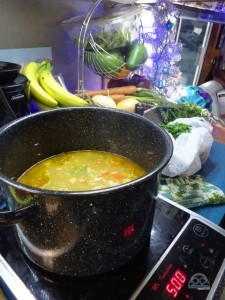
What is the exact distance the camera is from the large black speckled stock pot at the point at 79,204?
330 mm

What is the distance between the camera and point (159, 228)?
566 mm

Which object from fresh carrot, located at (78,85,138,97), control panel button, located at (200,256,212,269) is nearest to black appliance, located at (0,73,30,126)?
fresh carrot, located at (78,85,138,97)

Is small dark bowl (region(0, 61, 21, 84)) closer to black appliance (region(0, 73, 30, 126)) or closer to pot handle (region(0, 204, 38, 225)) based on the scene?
black appliance (region(0, 73, 30, 126))

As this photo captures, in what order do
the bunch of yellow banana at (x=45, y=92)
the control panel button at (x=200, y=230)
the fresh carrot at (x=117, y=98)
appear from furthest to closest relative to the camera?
the fresh carrot at (x=117, y=98), the bunch of yellow banana at (x=45, y=92), the control panel button at (x=200, y=230)

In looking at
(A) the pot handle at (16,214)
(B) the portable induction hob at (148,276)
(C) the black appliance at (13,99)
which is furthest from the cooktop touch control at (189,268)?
(C) the black appliance at (13,99)

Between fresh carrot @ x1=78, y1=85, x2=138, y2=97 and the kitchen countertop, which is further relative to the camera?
fresh carrot @ x1=78, y1=85, x2=138, y2=97

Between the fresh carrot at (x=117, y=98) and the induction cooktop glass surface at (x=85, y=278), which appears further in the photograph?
the fresh carrot at (x=117, y=98)

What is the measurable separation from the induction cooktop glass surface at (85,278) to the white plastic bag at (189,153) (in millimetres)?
246

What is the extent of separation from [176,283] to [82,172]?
31 cm

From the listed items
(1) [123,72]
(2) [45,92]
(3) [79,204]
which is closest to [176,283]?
(3) [79,204]

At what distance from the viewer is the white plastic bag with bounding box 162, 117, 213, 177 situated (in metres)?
0.73

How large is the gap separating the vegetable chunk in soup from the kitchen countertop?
0.69ft

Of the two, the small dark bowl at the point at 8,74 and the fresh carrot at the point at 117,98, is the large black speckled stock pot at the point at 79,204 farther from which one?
the fresh carrot at the point at 117,98

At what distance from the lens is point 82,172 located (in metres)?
0.60
